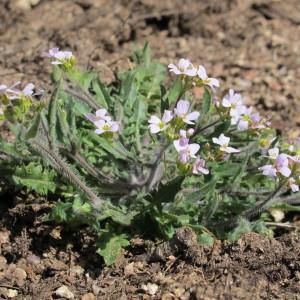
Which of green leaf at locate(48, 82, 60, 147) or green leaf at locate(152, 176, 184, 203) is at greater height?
green leaf at locate(48, 82, 60, 147)

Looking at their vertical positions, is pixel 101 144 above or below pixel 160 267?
above

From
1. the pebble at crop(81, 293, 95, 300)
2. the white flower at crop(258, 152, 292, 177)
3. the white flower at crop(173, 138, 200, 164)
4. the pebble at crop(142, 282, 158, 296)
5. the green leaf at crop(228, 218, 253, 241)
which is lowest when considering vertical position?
the pebble at crop(81, 293, 95, 300)

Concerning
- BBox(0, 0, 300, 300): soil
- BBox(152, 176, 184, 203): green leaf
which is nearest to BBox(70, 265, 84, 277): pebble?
BBox(0, 0, 300, 300): soil

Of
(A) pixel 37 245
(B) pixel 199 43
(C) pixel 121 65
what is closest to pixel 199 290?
(A) pixel 37 245

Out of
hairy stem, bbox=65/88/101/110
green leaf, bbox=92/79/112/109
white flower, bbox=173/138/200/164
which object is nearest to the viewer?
white flower, bbox=173/138/200/164

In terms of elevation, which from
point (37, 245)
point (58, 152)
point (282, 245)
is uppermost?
point (58, 152)

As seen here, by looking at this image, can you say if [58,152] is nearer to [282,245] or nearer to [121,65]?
[282,245]

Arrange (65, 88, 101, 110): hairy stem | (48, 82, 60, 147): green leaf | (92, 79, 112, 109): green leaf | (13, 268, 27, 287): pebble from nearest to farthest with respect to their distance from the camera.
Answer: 1. (48, 82, 60, 147): green leaf
2. (13, 268, 27, 287): pebble
3. (65, 88, 101, 110): hairy stem
4. (92, 79, 112, 109): green leaf

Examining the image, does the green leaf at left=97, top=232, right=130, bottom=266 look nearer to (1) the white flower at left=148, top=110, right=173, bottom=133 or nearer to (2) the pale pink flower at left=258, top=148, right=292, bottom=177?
(1) the white flower at left=148, top=110, right=173, bottom=133
